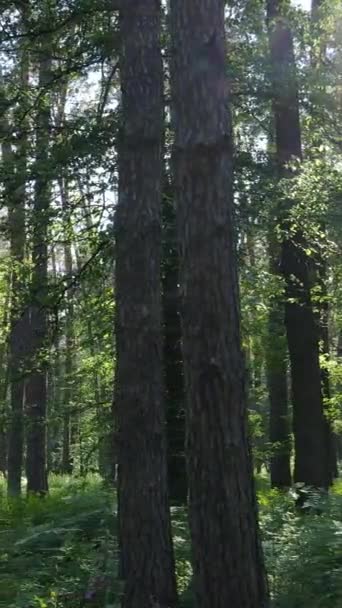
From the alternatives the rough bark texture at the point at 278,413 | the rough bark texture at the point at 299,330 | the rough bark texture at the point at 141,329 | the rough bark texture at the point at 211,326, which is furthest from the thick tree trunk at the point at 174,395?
the rough bark texture at the point at 211,326

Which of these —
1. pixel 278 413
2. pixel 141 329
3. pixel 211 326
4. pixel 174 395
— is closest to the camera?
pixel 211 326

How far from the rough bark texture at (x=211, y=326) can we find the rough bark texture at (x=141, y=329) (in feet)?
6.03

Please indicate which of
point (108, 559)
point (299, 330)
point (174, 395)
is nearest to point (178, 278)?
point (108, 559)

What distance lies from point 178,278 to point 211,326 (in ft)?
5.44

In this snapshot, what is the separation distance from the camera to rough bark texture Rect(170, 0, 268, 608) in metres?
4.49

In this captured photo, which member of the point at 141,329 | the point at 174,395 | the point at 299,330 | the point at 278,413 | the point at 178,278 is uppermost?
the point at 299,330

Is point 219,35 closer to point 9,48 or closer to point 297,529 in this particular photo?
point 9,48

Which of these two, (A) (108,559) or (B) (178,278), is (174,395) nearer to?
(A) (108,559)

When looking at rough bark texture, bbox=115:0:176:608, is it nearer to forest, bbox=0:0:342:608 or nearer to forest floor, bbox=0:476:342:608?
forest, bbox=0:0:342:608

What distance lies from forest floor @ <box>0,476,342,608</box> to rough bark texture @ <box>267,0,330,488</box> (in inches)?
76.6

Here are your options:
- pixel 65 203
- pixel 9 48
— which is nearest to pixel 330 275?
pixel 65 203

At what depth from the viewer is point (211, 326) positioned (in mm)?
4629

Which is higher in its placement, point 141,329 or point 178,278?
point 178,278

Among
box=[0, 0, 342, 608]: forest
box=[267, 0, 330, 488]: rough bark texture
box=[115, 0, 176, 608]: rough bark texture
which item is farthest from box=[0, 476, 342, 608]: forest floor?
box=[267, 0, 330, 488]: rough bark texture
